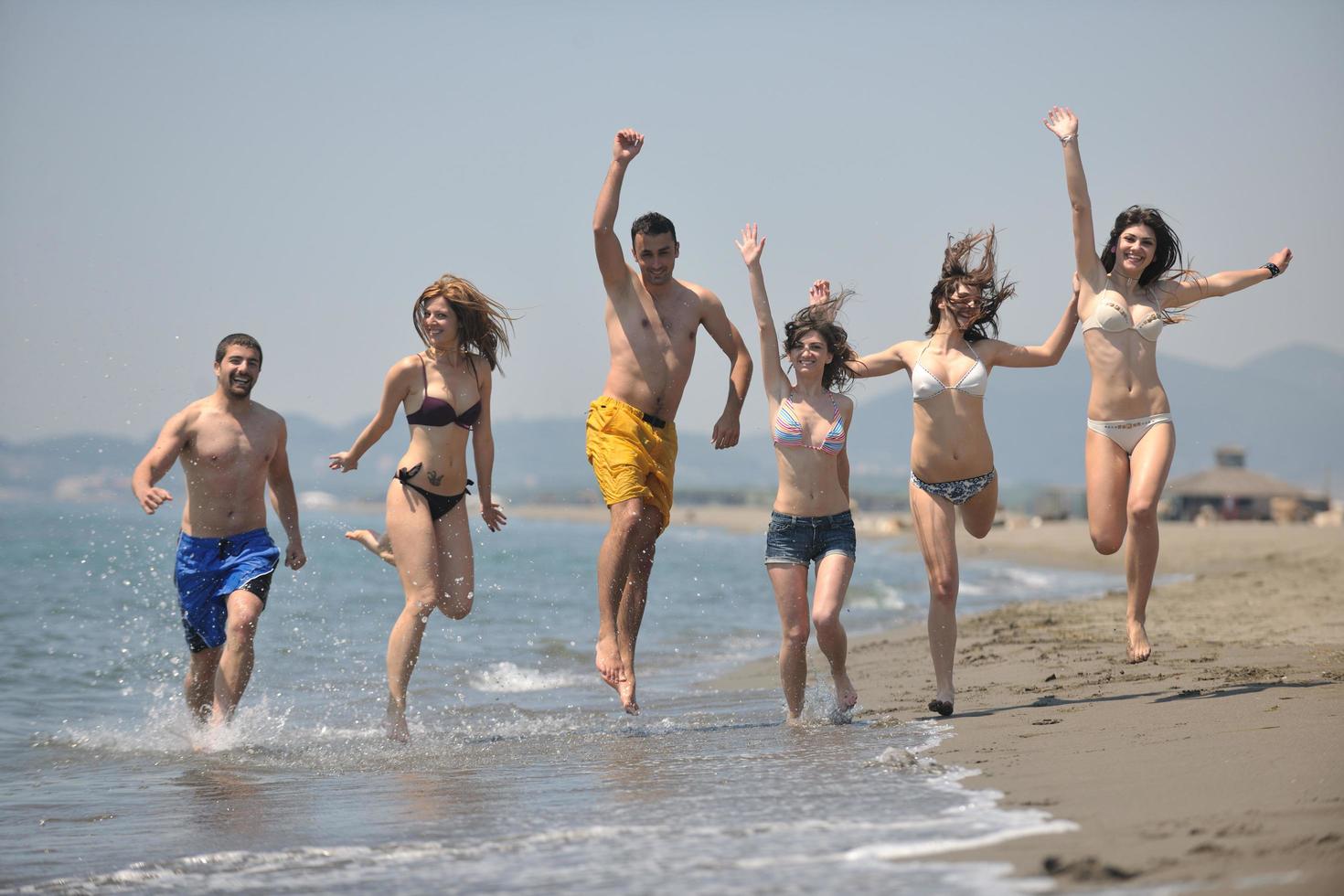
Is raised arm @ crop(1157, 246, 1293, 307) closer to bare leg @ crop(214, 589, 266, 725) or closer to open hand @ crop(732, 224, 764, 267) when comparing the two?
open hand @ crop(732, 224, 764, 267)

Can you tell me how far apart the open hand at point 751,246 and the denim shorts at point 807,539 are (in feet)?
4.26

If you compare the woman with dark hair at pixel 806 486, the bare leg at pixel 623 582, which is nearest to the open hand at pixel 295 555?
the bare leg at pixel 623 582

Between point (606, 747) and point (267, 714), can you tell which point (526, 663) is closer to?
point (267, 714)

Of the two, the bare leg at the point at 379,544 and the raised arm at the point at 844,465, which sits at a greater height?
the raised arm at the point at 844,465

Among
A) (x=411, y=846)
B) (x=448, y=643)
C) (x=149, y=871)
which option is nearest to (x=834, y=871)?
(x=411, y=846)

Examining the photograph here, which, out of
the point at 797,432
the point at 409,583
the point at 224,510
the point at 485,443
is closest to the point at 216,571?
the point at 224,510

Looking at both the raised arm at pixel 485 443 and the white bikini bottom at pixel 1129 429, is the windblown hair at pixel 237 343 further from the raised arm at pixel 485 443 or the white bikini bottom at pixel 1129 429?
the white bikini bottom at pixel 1129 429

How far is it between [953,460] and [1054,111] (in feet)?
6.50

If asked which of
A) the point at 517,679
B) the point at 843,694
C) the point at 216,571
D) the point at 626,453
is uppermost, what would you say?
the point at 626,453

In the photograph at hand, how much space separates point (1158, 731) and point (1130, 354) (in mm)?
2241

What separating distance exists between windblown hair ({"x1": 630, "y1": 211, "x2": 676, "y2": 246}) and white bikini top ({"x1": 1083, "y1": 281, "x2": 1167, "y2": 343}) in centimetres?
227

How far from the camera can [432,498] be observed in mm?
7312

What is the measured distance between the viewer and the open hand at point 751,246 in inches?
279

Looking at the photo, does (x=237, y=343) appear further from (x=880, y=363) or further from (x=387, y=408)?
(x=880, y=363)
